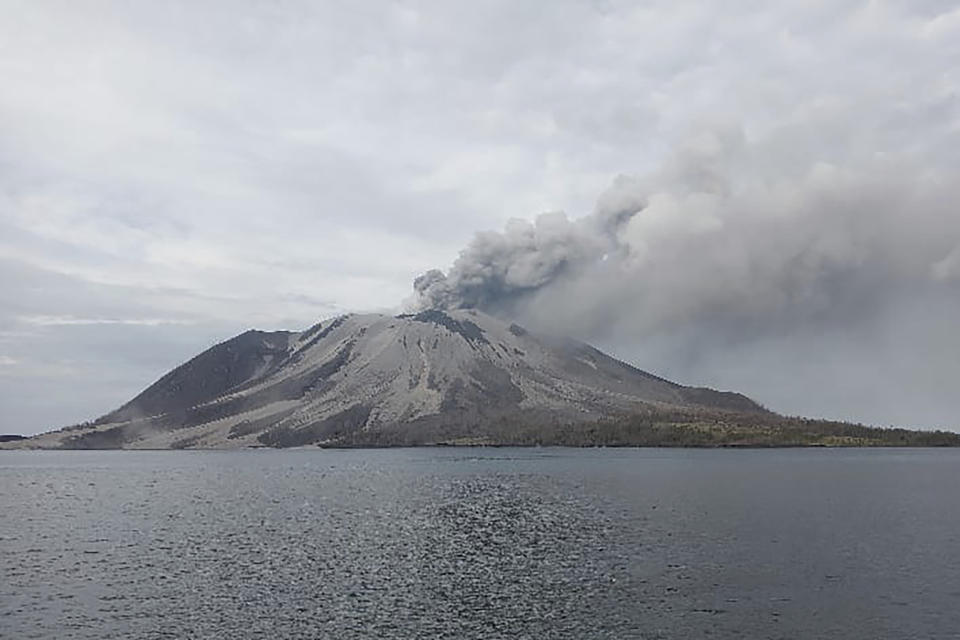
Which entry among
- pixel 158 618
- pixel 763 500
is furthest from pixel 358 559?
pixel 763 500

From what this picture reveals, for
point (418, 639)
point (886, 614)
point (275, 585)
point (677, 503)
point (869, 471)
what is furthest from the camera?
point (869, 471)

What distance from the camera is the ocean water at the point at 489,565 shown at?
138 feet

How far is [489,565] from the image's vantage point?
190 ft

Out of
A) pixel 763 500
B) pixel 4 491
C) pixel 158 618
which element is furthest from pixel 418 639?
pixel 4 491

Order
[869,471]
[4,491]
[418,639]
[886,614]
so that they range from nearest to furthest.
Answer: [418,639] → [886,614] → [4,491] → [869,471]

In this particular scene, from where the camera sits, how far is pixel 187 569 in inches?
2254

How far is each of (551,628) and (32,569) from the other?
3784 cm

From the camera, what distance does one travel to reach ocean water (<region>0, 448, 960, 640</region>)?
4216cm

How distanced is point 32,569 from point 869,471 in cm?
14768

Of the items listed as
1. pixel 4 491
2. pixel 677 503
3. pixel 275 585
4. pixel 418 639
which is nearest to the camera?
pixel 418 639

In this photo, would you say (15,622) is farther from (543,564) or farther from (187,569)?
(543,564)

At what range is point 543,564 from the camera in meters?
57.7

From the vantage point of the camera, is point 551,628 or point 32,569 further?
point 32,569

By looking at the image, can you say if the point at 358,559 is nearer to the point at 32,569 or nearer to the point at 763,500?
the point at 32,569
